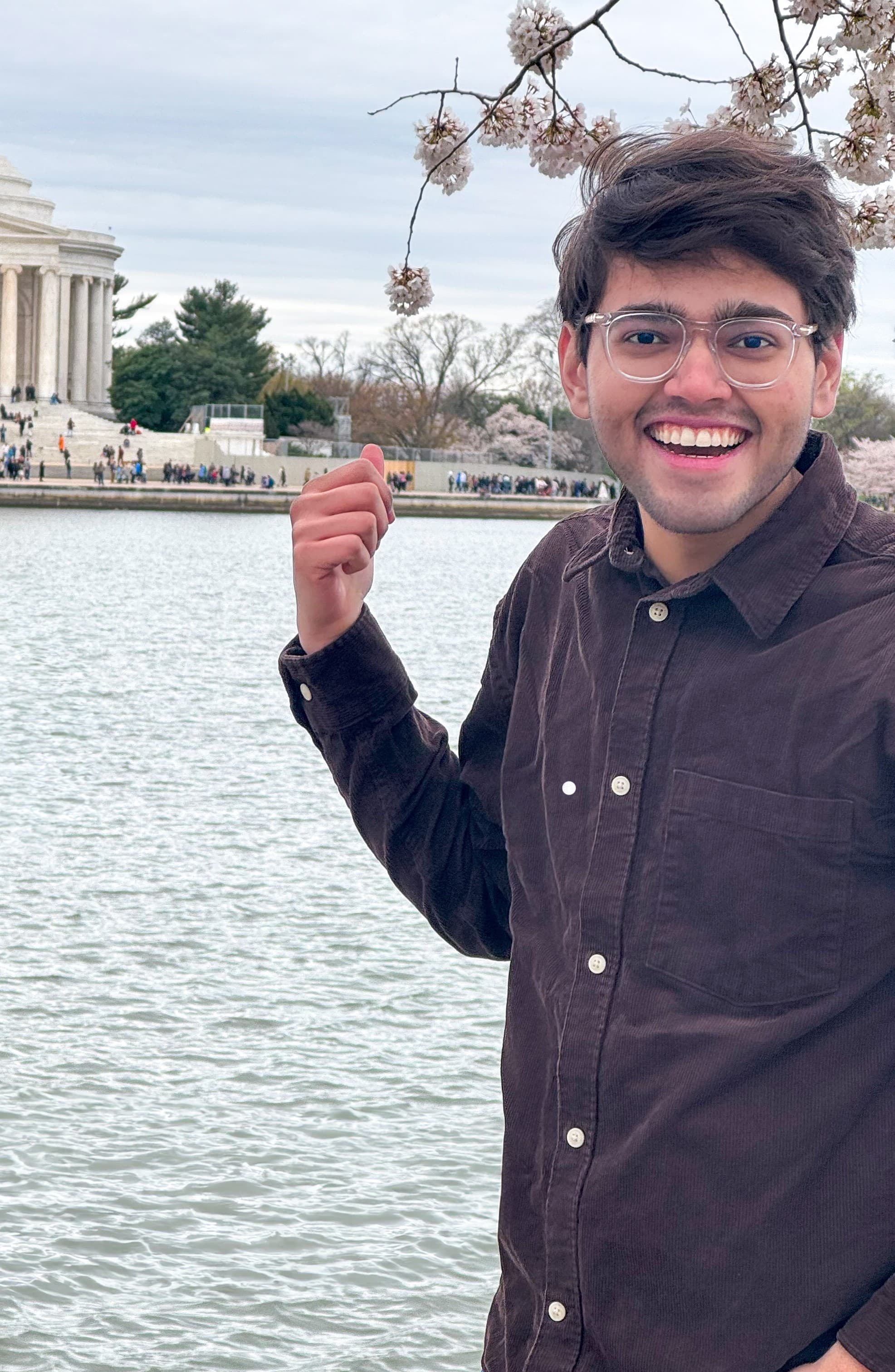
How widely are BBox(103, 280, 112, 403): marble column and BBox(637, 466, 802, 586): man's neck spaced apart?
10882cm

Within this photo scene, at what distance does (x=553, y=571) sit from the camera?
2523 mm

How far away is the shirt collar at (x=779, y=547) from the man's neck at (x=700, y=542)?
0.07 ft

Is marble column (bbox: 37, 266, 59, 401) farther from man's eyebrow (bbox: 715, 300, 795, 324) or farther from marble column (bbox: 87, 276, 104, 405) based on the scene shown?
man's eyebrow (bbox: 715, 300, 795, 324)

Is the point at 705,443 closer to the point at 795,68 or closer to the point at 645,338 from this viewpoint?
the point at 645,338

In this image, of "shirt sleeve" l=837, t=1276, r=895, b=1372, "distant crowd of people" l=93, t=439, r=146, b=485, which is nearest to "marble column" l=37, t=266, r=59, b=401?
"distant crowd of people" l=93, t=439, r=146, b=485

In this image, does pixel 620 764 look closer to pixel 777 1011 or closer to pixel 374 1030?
pixel 777 1011

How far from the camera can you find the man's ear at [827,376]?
234cm

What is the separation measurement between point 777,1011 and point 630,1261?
12.2 inches

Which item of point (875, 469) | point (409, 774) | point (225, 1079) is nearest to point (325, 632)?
point (409, 774)

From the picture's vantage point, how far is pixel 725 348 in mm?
2223

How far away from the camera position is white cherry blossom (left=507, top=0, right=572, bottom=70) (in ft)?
16.6

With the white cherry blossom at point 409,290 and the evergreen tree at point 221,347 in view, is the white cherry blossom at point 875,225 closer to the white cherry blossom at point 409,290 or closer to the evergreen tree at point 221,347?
the white cherry blossom at point 409,290

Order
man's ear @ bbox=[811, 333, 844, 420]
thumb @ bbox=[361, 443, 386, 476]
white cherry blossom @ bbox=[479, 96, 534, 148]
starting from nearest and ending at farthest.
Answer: man's ear @ bbox=[811, 333, 844, 420] < thumb @ bbox=[361, 443, 386, 476] < white cherry blossom @ bbox=[479, 96, 534, 148]

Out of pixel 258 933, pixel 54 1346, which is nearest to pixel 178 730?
pixel 258 933
